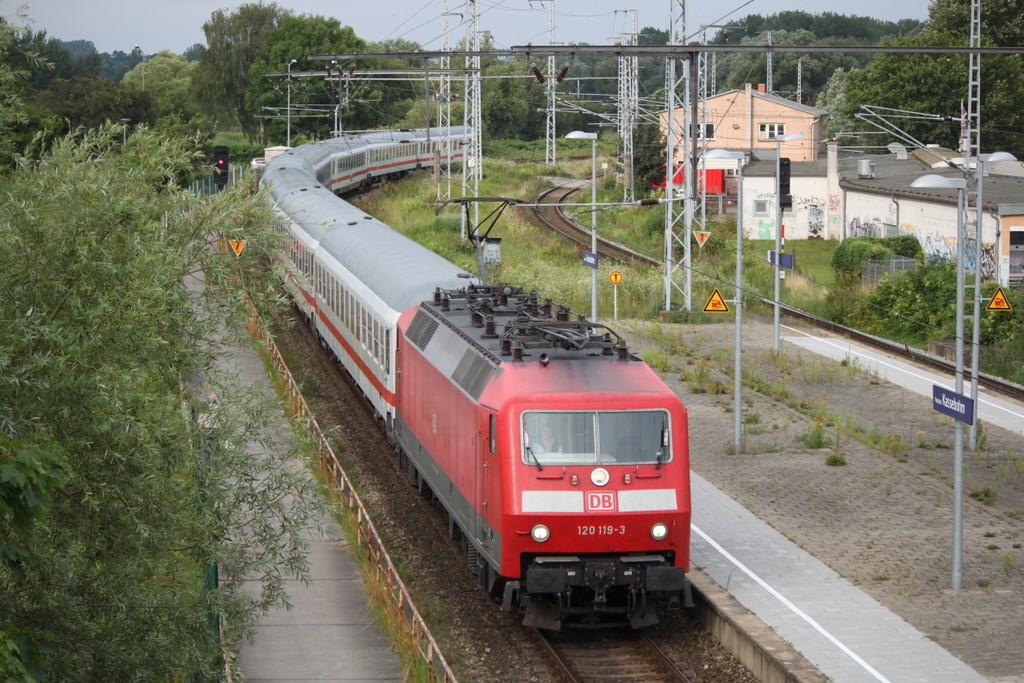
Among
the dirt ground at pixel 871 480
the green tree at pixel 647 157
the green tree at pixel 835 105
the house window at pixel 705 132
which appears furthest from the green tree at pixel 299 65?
the dirt ground at pixel 871 480

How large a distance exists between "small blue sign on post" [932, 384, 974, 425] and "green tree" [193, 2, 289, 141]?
9226cm

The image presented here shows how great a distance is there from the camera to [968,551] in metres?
16.0

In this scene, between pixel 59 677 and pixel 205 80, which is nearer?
pixel 59 677

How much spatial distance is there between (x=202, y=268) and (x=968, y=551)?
10.7 meters

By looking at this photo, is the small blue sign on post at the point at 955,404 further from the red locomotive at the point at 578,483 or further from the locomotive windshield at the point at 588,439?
the locomotive windshield at the point at 588,439

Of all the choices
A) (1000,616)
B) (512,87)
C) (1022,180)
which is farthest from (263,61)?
(1000,616)

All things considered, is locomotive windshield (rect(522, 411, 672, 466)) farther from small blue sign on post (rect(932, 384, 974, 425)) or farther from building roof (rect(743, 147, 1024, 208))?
building roof (rect(743, 147, 1024, 208))

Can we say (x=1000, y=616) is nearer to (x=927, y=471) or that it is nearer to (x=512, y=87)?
(x=927, y=471)

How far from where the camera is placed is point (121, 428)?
9.76 meters

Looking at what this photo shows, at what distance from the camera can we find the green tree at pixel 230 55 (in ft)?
334

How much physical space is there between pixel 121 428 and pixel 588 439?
4918 millimetres

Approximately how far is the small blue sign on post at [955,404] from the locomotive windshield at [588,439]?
3.89 m

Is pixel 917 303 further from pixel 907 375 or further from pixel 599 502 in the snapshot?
pixel 599 502

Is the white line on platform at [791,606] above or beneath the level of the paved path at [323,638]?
above
